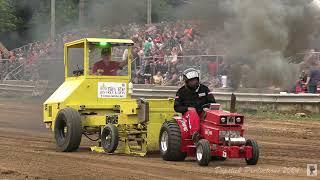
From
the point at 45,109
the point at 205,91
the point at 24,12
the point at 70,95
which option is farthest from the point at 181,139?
the point at 24,12

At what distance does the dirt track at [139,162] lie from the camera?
955cm

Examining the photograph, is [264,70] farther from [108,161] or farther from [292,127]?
[108,161]

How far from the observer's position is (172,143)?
1098cm

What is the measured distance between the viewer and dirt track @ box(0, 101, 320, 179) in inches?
376

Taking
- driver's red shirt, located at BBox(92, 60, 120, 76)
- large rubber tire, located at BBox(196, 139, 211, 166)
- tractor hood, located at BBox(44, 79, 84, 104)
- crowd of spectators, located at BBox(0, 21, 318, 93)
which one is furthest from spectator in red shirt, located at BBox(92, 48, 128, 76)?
large rubber tire, located at BBox(196, 139, 211, 166)

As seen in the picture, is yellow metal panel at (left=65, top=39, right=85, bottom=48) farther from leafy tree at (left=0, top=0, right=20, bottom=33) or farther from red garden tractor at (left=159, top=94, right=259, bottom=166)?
leafy tree at (left=0, top=0, right=20, bottom=33)

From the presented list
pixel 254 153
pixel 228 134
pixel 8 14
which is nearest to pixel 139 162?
pixel 228 134

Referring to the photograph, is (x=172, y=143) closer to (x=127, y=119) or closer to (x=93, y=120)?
(x=127, y=119)

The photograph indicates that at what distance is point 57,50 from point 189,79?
15216 millimetres

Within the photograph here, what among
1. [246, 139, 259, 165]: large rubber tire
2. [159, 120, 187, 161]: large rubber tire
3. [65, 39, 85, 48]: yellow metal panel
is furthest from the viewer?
[65, 39, 85, 48]: yellow metal panel

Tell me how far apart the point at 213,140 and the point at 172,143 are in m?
0.76

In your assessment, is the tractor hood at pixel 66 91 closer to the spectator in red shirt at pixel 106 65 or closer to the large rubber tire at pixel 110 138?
the spectator in red shirt at pixel 106 65

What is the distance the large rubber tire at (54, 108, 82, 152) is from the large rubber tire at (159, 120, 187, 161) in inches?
82.6

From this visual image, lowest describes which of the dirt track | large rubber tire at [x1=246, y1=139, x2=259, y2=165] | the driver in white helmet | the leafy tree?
the dirt track
